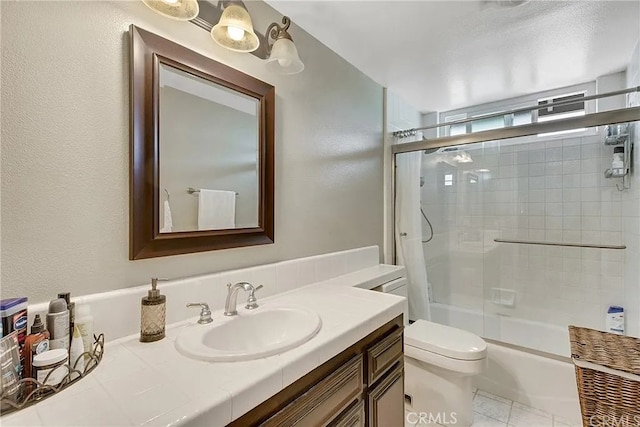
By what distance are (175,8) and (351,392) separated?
1475mm

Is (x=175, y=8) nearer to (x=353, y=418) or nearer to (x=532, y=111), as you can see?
(x=353, y=418)

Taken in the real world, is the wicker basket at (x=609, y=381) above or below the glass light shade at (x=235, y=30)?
below

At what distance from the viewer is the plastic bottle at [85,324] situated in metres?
0.82

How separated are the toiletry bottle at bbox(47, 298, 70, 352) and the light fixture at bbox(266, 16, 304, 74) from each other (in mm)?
1200

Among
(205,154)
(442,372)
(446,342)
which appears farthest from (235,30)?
(442,372)

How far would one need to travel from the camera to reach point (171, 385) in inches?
27.1

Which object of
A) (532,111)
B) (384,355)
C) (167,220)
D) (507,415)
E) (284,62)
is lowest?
(507,415)

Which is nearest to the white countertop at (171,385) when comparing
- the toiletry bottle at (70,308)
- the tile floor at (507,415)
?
the toiletry bottle at (70,308)

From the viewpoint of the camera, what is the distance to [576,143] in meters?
2.39

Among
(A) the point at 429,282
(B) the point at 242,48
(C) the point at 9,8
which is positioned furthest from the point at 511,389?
(C) the point at 9,8

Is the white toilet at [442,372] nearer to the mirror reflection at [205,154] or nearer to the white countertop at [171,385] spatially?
the white countertop at [171,385]

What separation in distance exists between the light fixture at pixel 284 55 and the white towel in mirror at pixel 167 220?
2.61 ft

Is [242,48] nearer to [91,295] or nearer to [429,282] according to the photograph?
[91,295]

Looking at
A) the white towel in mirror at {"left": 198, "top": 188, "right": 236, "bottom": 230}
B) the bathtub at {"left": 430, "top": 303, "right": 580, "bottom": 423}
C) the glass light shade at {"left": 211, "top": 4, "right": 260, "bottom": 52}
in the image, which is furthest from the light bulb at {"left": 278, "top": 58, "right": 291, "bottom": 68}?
the bathtub at {"left": 430, "top": 303, "right": 580, "bottom": 423}
